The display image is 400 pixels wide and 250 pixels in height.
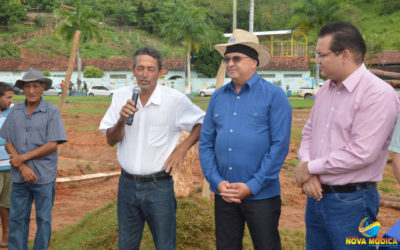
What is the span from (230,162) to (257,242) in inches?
24.0

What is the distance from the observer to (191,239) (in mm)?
4477

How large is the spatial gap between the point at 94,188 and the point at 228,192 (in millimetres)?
5679

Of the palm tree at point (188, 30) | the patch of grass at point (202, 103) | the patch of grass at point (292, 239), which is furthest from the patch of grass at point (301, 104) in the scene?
the patch of grass at point (292, 239)

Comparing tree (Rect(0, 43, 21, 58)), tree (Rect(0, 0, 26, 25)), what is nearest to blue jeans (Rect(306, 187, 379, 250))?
tree (Rect(0, 43, 21, 58))

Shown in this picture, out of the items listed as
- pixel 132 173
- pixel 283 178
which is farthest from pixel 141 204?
pixel 283 178

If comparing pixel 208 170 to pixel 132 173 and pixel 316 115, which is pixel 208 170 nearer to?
pixel 132 173

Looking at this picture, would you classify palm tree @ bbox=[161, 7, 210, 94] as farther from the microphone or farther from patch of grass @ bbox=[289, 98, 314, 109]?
the microphone

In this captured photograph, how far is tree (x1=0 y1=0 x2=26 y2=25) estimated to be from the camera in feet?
231

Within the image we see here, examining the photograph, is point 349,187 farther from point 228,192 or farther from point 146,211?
point 146,211

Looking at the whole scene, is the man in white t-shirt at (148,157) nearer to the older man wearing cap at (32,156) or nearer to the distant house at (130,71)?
the older man wearing cap at (32,156)

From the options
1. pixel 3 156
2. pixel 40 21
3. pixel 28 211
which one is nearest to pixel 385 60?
pixel 3 156

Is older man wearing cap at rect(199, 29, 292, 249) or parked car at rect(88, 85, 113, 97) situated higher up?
older man wearing cap at rect(199, 29, 292, 249)

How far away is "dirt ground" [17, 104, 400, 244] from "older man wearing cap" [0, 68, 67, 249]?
5.54 ft

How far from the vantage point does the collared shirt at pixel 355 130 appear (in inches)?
98.9
